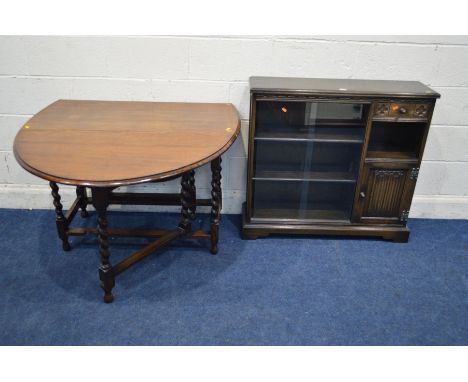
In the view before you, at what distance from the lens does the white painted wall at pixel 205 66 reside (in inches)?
107

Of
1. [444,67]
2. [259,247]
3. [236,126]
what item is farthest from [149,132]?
[444,67]

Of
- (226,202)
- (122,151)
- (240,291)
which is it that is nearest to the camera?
(122,151)

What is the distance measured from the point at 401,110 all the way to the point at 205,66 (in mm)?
1232

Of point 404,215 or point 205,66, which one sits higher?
point 205,66

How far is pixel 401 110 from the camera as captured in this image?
2543 mm

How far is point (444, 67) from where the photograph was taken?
277cm

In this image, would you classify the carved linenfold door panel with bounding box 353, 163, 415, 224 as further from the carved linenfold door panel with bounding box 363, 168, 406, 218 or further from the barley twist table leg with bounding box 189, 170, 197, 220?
the barley twist table leg with bounding box 189, 170, 197, 220

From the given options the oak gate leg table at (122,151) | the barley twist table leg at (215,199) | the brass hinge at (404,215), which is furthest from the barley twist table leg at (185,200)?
the brass hinge at (404,215)

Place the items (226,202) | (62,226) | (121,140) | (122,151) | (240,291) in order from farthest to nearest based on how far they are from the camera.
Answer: (226,202), (62,226), (240,291), (121,140), (122,151)

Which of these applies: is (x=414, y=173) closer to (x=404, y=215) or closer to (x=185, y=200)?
(x=404, y=215)

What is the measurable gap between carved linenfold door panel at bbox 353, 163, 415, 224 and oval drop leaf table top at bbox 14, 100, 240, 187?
3.15ft

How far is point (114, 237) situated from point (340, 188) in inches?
62.3

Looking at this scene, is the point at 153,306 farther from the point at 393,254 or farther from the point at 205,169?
the point at 393,254

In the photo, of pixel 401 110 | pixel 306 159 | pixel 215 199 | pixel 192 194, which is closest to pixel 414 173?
pixel 401 110
